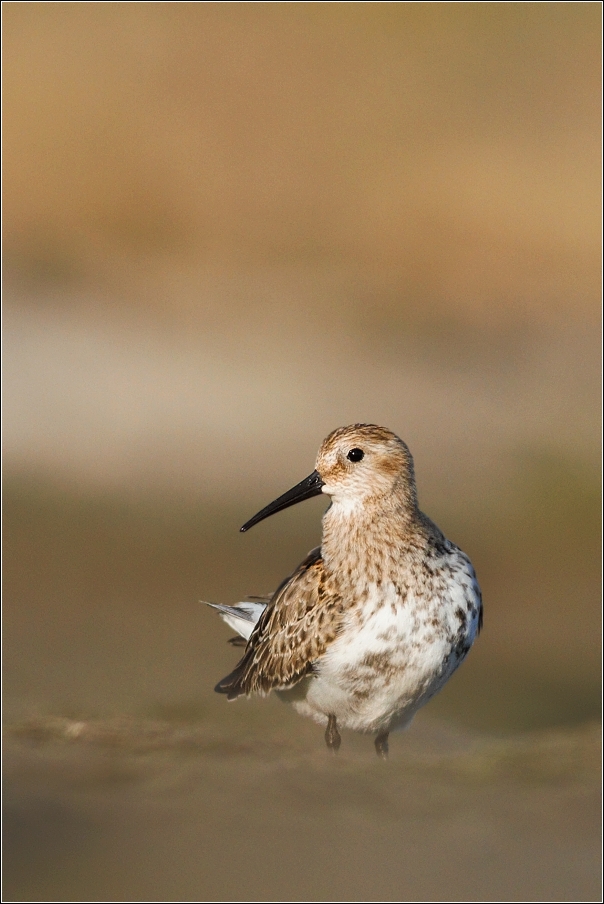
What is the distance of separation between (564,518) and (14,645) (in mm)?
6622

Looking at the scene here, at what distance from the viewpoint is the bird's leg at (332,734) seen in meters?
5.49

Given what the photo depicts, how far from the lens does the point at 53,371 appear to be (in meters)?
15.2

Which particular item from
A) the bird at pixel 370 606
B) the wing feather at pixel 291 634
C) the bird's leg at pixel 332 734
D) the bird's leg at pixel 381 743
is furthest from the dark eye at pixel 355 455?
the bird's leg at pixel 381 743

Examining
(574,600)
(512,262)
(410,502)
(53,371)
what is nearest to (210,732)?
(410,502)

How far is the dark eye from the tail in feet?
4.14

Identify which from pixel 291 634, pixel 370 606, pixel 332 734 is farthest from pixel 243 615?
pixel 370 606

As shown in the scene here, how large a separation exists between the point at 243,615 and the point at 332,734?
1.07 metres

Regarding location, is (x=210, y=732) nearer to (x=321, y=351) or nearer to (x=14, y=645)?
(x=14, y=645)

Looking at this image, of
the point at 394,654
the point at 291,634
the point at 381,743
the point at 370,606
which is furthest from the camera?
the point at 381,743

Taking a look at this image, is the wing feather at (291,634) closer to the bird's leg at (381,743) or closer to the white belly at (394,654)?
the white belly at (394,654)

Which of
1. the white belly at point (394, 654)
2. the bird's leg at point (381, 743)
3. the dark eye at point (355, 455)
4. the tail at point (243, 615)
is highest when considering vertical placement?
the dark eye at point (355, 455)

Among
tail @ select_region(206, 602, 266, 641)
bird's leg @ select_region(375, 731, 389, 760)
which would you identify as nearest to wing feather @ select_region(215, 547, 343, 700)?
tail @ select_region(206, 602, 266, 641)

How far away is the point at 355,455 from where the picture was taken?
17.9 feet

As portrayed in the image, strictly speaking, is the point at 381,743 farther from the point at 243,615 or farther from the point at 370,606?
the point at 243,615
